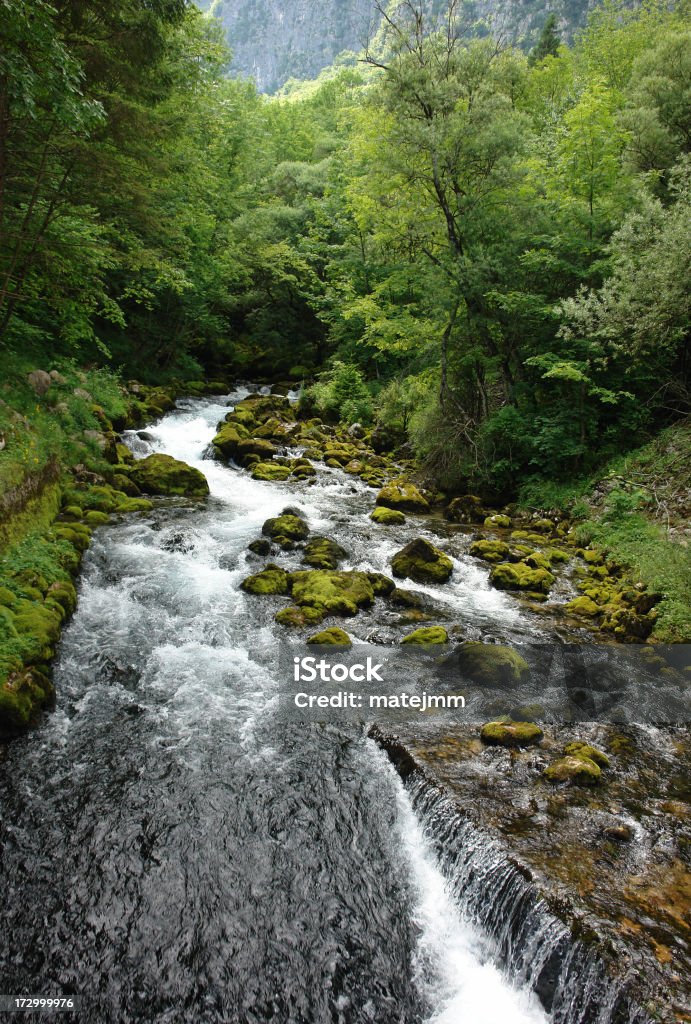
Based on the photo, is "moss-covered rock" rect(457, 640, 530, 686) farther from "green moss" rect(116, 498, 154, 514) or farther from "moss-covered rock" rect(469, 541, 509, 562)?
"green moss" rect(116, 498, 154, 514)

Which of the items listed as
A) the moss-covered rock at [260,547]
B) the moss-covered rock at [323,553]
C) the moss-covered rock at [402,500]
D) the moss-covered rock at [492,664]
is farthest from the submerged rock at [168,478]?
the moss-covered rock at [492,664]

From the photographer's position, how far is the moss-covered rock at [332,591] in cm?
886

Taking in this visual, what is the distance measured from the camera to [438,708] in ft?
21.8

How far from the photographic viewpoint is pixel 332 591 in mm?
9219

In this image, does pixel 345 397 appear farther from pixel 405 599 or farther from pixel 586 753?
pixel 586 753

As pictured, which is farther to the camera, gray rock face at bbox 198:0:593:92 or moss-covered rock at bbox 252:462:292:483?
gray rock face at bbox 198:0:593:92

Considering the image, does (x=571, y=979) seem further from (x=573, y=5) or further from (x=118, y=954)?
(x=573, y=5)

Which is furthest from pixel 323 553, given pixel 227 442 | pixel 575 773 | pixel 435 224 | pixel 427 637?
pixel 435 224

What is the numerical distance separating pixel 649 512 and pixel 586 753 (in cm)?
724

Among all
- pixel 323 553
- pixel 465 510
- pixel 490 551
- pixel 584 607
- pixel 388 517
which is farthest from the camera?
pixel 465 510

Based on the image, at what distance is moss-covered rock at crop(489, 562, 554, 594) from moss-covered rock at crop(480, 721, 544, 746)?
4230 mm

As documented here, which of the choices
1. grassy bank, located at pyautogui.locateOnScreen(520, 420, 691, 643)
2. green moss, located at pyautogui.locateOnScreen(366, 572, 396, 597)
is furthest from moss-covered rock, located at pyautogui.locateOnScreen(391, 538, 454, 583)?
grassy bank, located at pyautogui.locateOnScreen(520, 420, 691, 643)

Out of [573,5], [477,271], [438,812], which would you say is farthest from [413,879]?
[573,5]

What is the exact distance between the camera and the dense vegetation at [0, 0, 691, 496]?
9.56 meters
